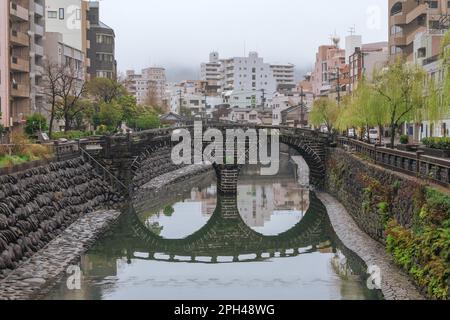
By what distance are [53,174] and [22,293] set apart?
14968 millimetres

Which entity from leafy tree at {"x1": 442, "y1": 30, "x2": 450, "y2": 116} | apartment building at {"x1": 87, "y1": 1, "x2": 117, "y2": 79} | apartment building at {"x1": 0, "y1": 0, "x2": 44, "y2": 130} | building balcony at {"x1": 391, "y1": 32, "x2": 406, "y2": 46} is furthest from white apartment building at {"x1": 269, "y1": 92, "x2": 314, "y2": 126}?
leafy tree at {"x1": 442, "y1": 30, "x2": 450, "y2": 116}

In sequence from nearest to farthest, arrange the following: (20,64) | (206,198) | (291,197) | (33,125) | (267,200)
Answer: (33,125)
(267,200)
(206,198)
(291,197)
(20,64)

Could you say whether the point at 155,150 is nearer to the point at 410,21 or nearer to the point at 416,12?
the point at 416,12

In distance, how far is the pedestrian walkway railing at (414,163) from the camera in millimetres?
20719

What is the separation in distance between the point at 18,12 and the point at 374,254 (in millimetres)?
38952

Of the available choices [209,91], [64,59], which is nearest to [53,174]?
[64,59]

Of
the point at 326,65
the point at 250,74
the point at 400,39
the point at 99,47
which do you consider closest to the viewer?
the point at 400,39

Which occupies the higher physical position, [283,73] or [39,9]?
[283,73]

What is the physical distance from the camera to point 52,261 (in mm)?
24438

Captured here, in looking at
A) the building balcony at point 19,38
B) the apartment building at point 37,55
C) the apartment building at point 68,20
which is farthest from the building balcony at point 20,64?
the apartment building at point 68,20

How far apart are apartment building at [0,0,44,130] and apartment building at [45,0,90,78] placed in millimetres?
18333

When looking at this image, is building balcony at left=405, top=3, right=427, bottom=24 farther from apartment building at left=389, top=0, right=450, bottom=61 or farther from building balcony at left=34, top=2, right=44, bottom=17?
building balcony at left=34, top=2, right=44, bottom=17

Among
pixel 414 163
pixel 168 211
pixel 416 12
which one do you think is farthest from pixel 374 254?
pixel 416 12
